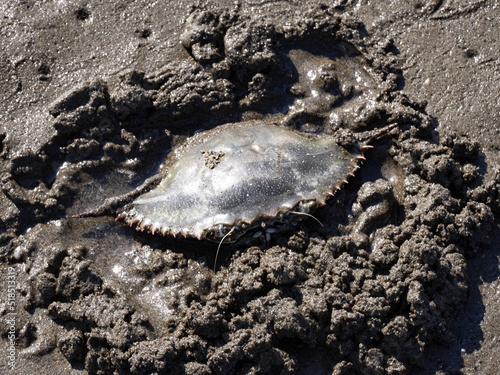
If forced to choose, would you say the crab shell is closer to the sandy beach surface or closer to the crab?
the crab

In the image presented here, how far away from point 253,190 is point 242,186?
0.11m

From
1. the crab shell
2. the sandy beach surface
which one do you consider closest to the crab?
the crab shell

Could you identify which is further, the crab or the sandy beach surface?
the crab

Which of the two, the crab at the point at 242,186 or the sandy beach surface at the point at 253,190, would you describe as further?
the crab at the point at 242,186

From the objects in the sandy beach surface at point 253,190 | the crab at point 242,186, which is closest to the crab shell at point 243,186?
the crab at point 242,186

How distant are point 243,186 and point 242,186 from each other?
0.03ft

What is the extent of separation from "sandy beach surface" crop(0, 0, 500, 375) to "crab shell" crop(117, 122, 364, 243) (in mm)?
118

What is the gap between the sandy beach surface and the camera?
4.38 m

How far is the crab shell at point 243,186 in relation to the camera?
4.61 m

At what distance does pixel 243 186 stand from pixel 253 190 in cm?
10

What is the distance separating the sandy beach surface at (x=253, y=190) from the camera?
4379 millimetres

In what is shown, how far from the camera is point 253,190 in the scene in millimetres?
4617

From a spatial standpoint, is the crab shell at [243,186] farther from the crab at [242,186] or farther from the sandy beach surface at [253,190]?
the sandy beach surface at [253,190]

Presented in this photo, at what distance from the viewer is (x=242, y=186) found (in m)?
4.62
